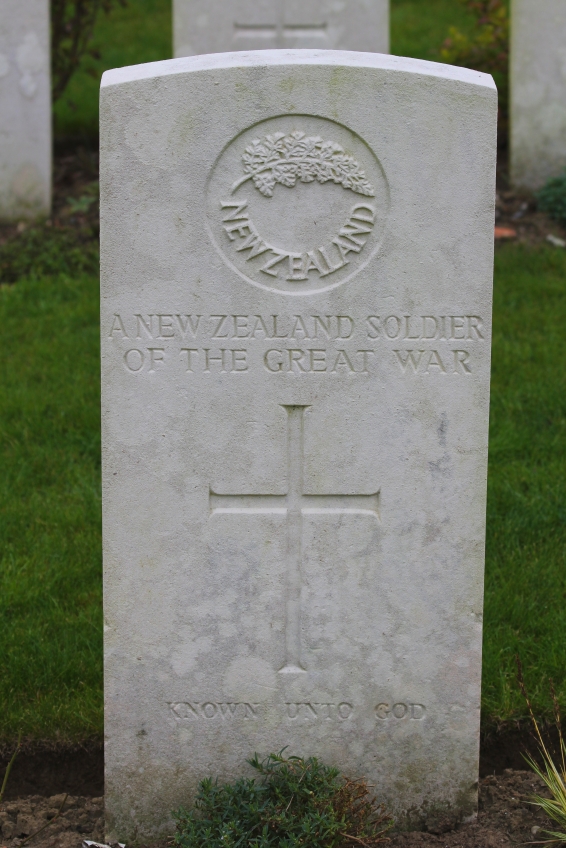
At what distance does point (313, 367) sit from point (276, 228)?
0.35 m

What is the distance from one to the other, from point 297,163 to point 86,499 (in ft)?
7.13

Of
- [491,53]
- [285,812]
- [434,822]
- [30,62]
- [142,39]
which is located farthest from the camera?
[142,39]

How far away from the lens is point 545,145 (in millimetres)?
7164

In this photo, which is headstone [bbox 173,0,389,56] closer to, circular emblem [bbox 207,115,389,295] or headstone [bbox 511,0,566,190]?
headstone [bbox 511,0,566,190]

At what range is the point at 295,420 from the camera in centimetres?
270

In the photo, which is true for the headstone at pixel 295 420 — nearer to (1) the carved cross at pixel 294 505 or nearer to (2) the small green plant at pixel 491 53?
(1) the carved cross at pixel 294 505

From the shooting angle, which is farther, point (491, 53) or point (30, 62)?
point (491, 53)

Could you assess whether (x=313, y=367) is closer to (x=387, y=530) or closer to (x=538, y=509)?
(x=387, y=530)

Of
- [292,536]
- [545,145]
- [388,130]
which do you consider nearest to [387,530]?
[292,536]

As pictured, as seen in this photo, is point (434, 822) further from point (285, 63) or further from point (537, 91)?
point (537, 91)

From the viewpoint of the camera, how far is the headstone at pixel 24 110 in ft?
22.3

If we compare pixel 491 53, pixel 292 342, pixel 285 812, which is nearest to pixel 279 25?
pixel 491 53

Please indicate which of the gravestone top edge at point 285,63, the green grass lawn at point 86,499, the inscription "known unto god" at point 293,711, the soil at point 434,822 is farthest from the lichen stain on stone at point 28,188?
the inscription "known unto god" at point 293,711

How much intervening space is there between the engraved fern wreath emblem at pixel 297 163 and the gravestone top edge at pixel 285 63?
171 mm
